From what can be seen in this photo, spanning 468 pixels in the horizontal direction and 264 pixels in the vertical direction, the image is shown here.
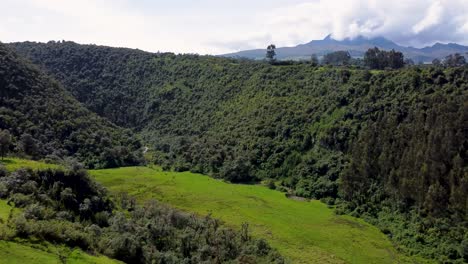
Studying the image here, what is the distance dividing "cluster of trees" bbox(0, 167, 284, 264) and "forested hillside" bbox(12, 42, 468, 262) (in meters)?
31.7

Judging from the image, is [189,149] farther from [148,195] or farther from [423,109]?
[423,109]

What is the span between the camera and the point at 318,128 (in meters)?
107

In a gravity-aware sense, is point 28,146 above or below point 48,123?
below

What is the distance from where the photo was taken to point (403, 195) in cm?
8050

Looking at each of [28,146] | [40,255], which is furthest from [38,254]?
[28,146]

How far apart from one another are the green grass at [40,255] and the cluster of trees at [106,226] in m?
1.47

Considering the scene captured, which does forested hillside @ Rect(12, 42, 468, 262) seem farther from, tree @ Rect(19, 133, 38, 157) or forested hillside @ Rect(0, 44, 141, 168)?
tree @ Rect(19, 133, 38, 157)

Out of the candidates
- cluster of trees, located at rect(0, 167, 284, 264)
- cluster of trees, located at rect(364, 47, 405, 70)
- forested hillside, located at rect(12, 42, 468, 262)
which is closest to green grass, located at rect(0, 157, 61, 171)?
cluster of trees, located at rect(0, 167, 284, 264)

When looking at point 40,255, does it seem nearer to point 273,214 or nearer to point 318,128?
point 273,214

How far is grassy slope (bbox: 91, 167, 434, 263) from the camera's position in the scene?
66.7 meters

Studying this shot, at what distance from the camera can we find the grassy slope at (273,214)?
66.7 meters

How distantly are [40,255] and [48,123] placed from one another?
67813mm

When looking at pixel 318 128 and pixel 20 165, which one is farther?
pixel 318 128

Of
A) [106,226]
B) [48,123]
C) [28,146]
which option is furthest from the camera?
[48,123]
